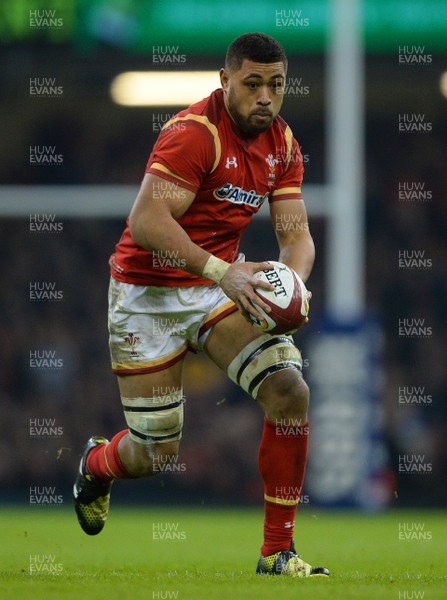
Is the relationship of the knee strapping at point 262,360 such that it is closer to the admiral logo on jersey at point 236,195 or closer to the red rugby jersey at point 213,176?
the red rugby jersey at point 213,176

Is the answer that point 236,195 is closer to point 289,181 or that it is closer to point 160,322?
point 289,181

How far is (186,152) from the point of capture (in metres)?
5.84

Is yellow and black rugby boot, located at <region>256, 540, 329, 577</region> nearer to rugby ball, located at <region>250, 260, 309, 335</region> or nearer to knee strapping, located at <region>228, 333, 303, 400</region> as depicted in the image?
knee strapping, located at <region>228, 333, 303, 400</region>

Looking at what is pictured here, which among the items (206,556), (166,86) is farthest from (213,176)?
(166,86)

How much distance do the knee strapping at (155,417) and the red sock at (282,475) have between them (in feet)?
1.81

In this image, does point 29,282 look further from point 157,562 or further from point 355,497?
point 157,562

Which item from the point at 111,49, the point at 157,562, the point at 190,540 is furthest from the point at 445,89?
the point at 157,562

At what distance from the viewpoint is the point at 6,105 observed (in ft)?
54.9

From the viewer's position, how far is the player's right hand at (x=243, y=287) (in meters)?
5.65

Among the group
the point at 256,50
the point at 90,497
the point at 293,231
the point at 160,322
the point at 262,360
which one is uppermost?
the point at 256,50

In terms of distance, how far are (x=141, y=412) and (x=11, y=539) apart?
2821 millimetres

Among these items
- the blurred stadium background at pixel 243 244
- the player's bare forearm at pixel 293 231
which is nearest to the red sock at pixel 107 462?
the player's bare forearm at pixel 293 231

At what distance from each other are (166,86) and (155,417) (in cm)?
847

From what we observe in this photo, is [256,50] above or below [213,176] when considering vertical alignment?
above
